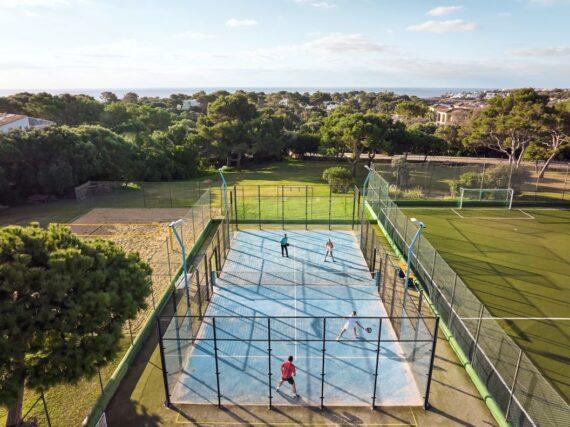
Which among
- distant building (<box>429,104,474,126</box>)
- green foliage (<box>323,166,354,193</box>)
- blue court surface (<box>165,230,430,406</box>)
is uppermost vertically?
distant building (<box>429,104,474,126</box>)

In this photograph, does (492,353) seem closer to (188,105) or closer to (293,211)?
(293,211)

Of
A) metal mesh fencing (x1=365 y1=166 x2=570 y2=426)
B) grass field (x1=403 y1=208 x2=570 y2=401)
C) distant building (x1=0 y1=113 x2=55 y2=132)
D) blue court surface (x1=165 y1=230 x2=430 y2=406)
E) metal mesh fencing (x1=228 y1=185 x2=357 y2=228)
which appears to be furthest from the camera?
distant building (x1=0 y1=113 x2=55 y2=132)

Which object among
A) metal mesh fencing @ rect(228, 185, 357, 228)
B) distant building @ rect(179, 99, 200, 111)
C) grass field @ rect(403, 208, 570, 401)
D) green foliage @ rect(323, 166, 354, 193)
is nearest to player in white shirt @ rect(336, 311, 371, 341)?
grass field @ rect(403, 208, 570, 401)

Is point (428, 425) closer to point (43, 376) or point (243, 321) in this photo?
point (243, 321)

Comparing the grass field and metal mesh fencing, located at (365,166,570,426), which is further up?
metal mesh fencing, located at (365,166,570,426)

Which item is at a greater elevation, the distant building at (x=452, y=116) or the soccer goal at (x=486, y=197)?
the distant building at (x=452, y=116)

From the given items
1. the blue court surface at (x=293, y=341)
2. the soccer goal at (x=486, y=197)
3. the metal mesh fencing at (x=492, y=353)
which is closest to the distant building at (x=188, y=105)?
the soccer goal at (x=486, y=197)

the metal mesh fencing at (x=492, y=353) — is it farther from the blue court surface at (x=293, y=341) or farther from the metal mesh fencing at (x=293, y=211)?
the metal mesh fencing at (x=293, y=211)

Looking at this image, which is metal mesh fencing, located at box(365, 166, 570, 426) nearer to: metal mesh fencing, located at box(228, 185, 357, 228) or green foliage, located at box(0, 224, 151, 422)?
metal mesh fencing, located at box(228, 185, 357, 228)
